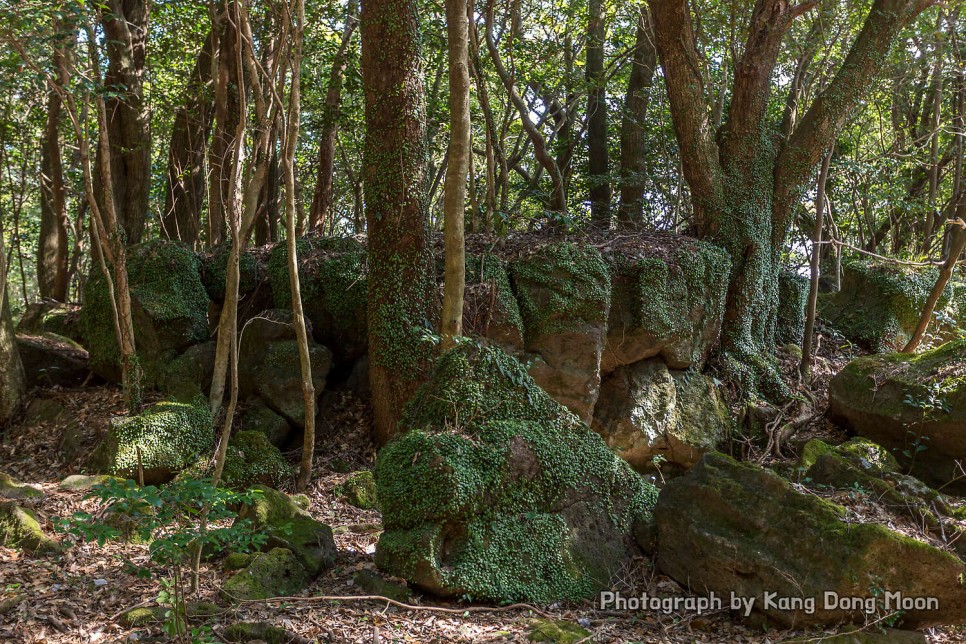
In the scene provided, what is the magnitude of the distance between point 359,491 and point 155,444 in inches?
84.6

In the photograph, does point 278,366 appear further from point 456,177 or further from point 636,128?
point 636,128

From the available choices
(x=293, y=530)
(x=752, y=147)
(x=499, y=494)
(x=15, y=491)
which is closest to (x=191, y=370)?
(x=15, y=491)

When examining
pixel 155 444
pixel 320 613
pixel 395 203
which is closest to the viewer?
pixel 320 613

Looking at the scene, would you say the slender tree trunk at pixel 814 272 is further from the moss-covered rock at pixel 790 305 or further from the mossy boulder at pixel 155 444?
the mossy boulder at pixel 155 444

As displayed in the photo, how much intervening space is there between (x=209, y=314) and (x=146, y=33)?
15.9ft

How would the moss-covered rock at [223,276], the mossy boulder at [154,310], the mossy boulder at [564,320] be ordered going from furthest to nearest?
the moss-covered rock at [223,276], the mossy boulder at [564,320], the mossy boulder at [154,310]

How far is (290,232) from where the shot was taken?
7473 mm

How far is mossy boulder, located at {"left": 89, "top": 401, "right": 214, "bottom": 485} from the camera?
7.53 m

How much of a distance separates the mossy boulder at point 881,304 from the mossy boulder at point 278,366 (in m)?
8.98

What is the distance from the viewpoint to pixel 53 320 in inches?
441

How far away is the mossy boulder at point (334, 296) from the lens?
9523 mm

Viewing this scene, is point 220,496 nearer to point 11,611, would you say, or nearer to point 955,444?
point 11,611

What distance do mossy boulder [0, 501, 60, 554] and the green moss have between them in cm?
552

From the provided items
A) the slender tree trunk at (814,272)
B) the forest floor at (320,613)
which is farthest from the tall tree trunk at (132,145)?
the slender tree trunk at (814,272)
